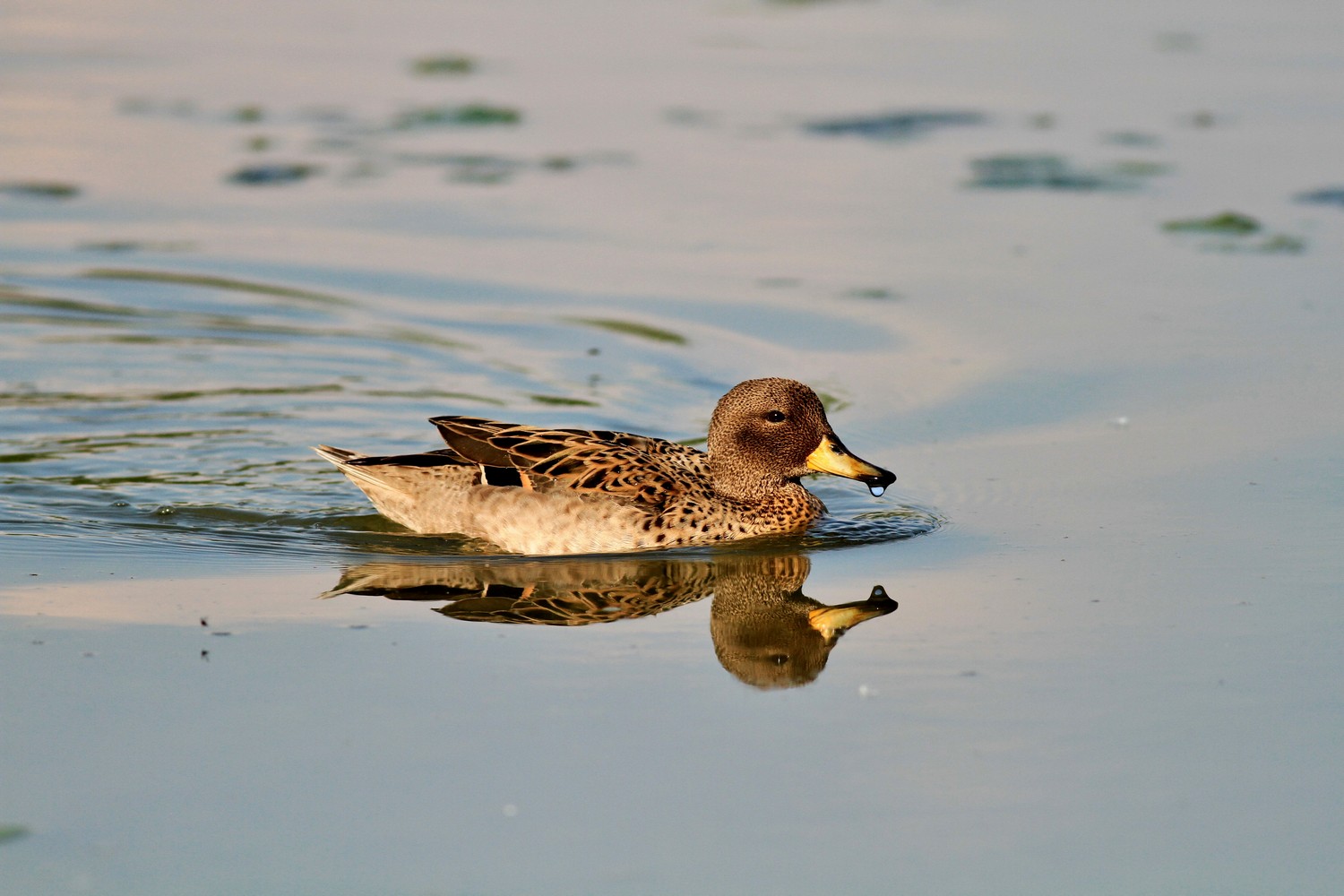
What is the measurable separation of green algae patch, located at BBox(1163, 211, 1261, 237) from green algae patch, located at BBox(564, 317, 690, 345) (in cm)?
435

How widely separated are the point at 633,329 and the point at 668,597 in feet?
15.3

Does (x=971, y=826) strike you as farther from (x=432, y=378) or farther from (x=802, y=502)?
(x=432, y=378)

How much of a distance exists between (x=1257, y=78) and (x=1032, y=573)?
1245 centimetres

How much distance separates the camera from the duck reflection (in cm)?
723

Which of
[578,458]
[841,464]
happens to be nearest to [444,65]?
[578,458]

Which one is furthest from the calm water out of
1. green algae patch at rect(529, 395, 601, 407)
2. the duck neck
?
the duck neck

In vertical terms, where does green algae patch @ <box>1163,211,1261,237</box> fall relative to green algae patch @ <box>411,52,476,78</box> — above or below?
below

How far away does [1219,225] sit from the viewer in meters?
14.1

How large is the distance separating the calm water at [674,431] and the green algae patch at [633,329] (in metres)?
0.07

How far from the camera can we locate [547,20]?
2234 centimetres

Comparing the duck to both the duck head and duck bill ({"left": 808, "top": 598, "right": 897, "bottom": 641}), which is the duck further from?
duck bill ({"left": 808, "top": 598, "right": 897, "bottom": 641})

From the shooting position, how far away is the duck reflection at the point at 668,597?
7234mm

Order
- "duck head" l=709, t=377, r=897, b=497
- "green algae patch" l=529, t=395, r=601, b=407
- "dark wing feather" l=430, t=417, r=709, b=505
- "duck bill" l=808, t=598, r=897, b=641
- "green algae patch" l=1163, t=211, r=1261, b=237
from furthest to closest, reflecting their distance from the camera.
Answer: "green algae patch" l=1163, t=211, r=1261, b=237 → "green algae patch" l=529, t=395, r=601, b=407 → "duck head" l=709, t=377, r=897, b=497 → "dark wing feather" l=430, t=417, r=709, b=505 → "duck bill" l=808, t=598, r=897, b=641

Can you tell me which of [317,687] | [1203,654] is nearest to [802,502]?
[1203,654]
